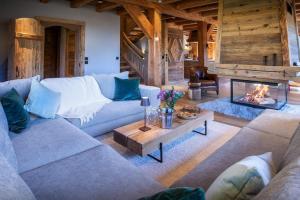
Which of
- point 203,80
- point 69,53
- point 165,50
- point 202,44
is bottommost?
point 203,80

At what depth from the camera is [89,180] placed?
135 centimetres

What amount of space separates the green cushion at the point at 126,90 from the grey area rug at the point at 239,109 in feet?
6.33

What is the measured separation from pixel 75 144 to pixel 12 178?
1025 mm

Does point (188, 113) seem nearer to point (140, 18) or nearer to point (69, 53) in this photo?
point (140, 18)

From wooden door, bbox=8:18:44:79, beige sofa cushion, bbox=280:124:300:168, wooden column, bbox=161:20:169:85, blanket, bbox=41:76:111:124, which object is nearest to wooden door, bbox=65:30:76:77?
wooden door, bbox=8:18:44:79

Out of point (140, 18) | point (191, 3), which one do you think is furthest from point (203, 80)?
point (140, 18)

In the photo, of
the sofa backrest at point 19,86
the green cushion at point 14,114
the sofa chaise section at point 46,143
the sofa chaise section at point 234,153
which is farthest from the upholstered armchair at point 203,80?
the green cushion at point 14,114

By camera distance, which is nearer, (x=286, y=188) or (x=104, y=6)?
(x=286, y=188)

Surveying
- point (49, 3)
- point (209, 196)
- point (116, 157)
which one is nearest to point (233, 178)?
point (209, 196)

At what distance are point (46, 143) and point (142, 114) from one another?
6.32 ft

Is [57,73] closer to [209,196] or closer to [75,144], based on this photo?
[75,144]

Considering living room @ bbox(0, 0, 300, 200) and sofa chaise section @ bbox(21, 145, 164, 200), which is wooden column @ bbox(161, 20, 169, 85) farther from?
sofa chaise section @ bbox(21, 145, 164, 200)

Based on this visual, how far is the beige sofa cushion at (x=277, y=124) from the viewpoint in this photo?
7.04 feet

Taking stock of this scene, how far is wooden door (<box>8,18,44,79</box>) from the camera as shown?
4.66 meters
